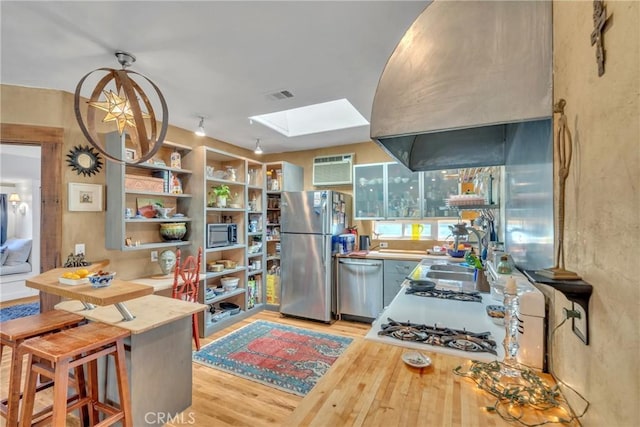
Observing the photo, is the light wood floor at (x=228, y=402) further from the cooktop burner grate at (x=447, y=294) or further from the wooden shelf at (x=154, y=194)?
the wooden shelf at (x=154, y=194)

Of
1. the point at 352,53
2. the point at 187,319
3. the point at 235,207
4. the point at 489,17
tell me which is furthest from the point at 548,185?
the point at 235,207

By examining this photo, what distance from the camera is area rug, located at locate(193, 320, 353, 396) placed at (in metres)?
2.52

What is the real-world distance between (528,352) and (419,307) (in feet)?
2.29

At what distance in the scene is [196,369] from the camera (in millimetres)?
2688

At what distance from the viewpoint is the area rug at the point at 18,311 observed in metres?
4.04

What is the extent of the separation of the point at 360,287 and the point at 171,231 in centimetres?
252

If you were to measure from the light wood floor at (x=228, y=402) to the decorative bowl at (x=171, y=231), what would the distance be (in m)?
1.46

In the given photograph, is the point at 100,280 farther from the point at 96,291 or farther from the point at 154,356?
the point at 154,356

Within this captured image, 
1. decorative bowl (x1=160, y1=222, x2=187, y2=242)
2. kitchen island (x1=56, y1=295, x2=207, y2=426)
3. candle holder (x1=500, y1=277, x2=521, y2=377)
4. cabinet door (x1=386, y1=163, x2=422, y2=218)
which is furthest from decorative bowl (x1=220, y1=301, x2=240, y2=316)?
candle holder (x1=500, y1=277, x2=521, y2=377)

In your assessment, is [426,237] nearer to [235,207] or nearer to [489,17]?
[235,207]

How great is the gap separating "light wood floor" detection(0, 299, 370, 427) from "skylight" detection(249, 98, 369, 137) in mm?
2728

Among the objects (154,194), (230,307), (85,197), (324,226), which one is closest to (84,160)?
(85,197)

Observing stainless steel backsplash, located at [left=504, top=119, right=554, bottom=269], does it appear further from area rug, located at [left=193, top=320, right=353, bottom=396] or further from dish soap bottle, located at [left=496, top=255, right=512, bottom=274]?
area rug, located at [left=193, top=320, right=353, bottom=396]

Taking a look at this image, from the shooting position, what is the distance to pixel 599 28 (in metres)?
0.64
